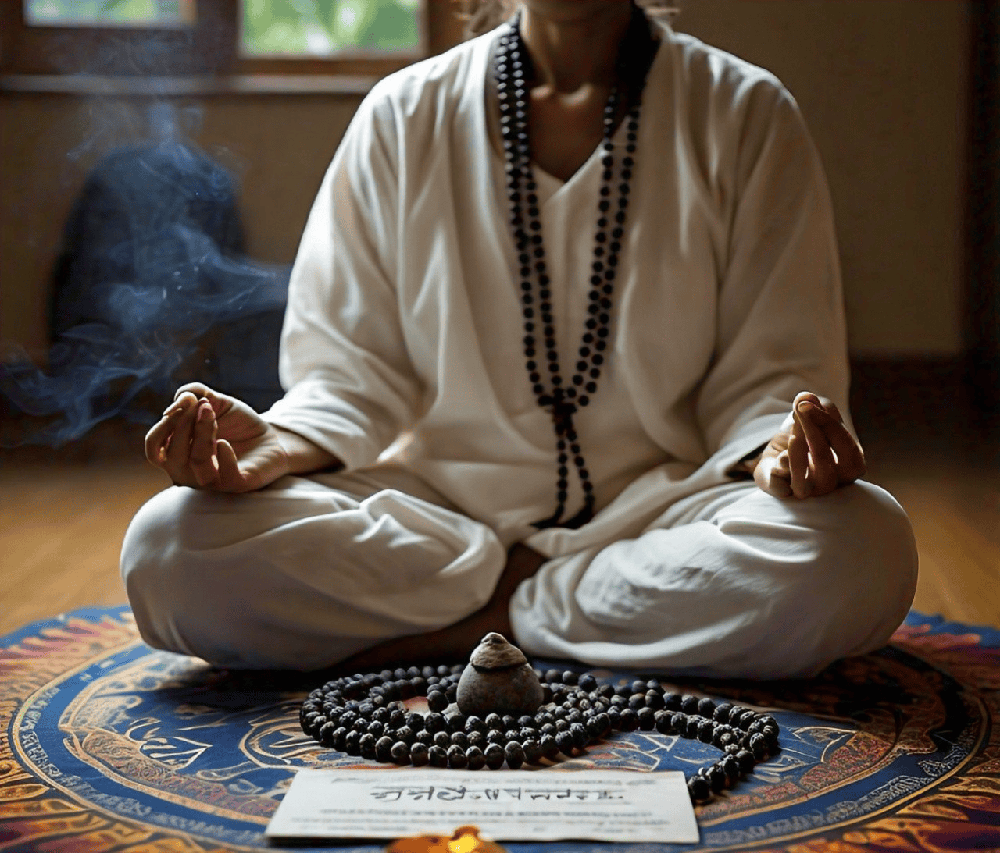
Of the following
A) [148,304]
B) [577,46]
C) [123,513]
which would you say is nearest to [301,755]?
[577,46]

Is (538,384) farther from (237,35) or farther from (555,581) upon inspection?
(237,35)

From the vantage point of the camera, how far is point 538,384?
202 centimetres

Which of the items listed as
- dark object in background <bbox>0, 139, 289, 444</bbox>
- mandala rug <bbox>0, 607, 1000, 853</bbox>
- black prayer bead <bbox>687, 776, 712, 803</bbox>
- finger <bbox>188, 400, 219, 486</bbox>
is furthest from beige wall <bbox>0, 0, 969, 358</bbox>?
black prayer bead <bbox>687, 776, 712, 803</bbox>

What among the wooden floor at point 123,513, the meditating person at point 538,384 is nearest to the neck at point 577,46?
the meditating person at point 538,384

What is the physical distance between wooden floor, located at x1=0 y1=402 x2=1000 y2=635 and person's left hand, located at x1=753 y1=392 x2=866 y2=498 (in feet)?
2.25

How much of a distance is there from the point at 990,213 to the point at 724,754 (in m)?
3.79

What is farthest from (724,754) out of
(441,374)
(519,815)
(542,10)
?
(542,10)

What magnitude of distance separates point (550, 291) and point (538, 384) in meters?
0.15

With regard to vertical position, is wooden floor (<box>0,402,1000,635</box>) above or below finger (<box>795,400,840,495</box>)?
below

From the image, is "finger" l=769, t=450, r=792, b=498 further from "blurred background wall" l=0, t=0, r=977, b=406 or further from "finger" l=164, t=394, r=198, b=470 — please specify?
"blurred background wall" l=0, t=0, r=977, b=406

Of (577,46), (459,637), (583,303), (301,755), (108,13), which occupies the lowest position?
(459,637)

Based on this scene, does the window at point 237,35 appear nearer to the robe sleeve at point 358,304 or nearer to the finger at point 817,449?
the robe sleeve at point 358,304

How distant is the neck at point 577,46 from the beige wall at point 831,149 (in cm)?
266

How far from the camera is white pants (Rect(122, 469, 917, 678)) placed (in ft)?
5.63
